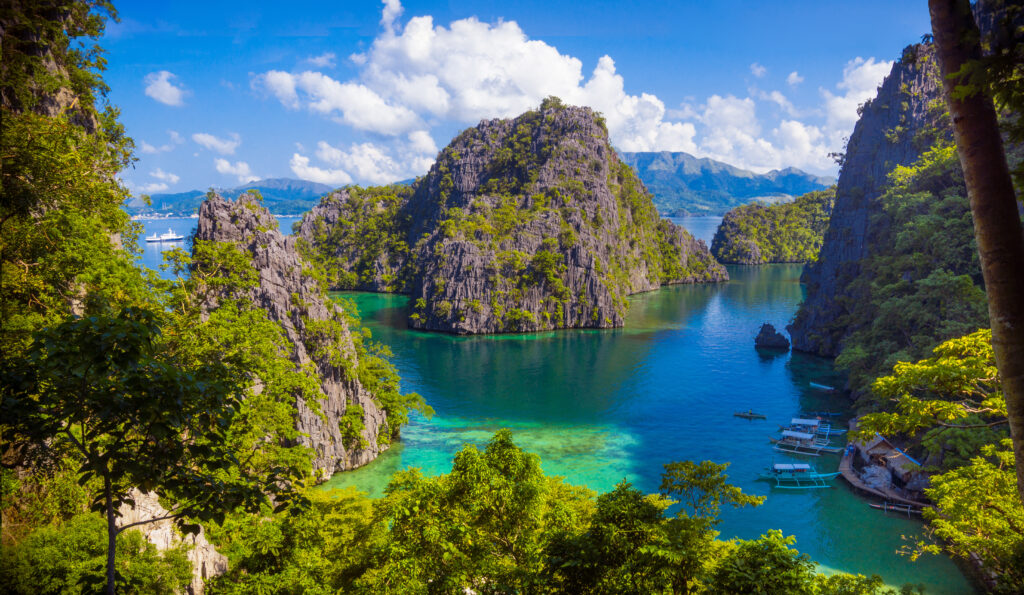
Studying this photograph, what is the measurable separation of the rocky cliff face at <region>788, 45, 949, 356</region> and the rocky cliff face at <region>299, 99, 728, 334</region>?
28489 millimetres

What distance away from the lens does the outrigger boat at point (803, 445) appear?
36.8 m

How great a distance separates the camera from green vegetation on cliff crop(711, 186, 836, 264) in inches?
6368

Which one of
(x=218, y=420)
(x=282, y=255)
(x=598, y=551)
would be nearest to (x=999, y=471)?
(x=598, y=551)

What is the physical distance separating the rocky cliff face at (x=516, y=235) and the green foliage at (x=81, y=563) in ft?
217

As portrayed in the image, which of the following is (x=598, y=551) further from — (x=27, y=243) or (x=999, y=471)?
(x=27, y=243)

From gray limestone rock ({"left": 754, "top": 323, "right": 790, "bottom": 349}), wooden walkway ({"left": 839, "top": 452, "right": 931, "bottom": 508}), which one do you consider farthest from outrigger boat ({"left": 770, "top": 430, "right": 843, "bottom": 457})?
gray limestone rock ({"left": 754, "top": 323, "right": 790, "bottom": 349})

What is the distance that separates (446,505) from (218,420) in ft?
34.1

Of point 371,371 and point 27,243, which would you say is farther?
point 371,371

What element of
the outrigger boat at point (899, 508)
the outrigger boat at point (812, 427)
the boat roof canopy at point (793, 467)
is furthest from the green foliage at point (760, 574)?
the outrigger boat at point (812, 427)

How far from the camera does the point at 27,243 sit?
1600 centimetres

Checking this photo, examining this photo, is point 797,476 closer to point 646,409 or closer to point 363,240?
point 646,409

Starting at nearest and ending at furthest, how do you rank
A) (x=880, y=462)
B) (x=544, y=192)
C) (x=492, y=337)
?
(x=880, y=462) < (x=492, y=337) < (x=544, y=192)

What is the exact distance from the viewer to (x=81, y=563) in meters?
10.1

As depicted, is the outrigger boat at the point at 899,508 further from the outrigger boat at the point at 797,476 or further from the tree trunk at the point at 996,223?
the tree trunk at the point at 996,223
